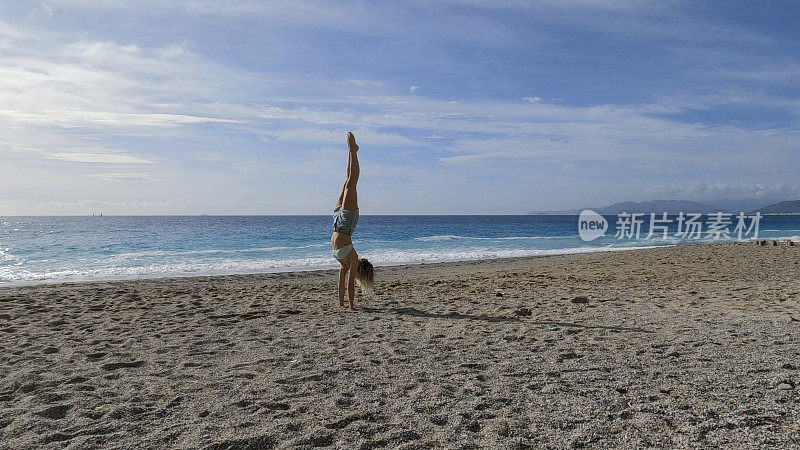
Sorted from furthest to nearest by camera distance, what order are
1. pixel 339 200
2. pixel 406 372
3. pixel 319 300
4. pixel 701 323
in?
1. pixel 319 300
2. pixel 339 200
3. pixel 701 323
4. pixel 406 372

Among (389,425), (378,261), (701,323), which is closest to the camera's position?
(389,425)

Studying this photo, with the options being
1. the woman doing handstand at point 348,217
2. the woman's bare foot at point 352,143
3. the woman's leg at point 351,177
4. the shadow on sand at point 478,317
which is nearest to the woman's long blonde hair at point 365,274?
the woman doing handstand at point 348,217

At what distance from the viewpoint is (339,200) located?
7.41 metres

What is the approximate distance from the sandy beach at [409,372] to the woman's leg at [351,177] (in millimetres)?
1670

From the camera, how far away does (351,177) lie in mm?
7082

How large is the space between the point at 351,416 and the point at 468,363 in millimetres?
1551

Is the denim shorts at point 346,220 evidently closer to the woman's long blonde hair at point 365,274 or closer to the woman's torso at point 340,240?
the woman's torso at point 340,240

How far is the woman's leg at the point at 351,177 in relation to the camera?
7.10 m

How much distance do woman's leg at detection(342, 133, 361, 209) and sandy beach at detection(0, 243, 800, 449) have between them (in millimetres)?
1670

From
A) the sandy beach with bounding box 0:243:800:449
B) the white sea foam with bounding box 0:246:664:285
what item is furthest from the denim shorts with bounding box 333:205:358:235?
the white sea foam with bounding box 0:246:664:285

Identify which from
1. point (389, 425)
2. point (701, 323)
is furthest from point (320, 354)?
point (701, 323)

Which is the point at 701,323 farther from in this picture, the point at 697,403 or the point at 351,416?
the point at 351,416

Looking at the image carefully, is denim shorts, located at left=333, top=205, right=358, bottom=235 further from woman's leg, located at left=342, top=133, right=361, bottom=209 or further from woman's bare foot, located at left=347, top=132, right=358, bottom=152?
woman's bare foot, located at left=347, top=132, right=358, bottom=152

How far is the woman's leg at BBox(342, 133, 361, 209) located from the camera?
710cm
